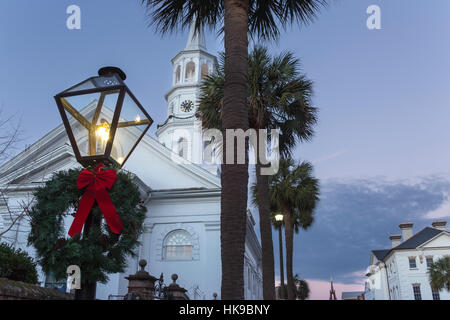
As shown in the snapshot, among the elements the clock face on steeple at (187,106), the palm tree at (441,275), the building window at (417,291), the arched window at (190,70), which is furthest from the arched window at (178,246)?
the building window at (417,291)

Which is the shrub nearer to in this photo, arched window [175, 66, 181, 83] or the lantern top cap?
the lantern top cap

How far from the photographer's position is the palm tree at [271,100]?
1413cm

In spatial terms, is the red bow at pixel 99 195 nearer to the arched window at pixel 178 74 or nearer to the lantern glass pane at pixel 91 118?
the lantern glass pane at pixel 91 118

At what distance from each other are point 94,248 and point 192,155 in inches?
1293

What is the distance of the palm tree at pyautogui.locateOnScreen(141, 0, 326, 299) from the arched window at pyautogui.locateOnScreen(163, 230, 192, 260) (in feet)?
42.1

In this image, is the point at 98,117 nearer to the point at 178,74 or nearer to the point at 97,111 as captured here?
the point at 97,111

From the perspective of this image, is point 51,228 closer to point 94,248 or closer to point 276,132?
point 94,248

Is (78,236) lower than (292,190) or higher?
lower

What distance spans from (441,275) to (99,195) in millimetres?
43153

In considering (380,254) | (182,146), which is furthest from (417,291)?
(182,146)

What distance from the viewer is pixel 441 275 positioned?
3816 cm

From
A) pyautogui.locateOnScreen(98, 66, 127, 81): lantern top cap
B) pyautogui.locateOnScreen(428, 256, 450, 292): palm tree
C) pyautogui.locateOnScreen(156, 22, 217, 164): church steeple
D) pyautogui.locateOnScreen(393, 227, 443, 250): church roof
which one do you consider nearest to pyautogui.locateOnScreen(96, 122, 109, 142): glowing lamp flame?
pyautogui.locateOnScreen(98, 66, 127, 81): lantern top cap

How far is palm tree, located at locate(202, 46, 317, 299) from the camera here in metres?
14.1

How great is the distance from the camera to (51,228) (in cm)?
367
